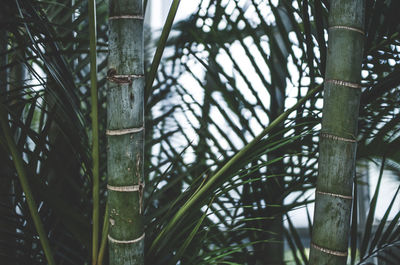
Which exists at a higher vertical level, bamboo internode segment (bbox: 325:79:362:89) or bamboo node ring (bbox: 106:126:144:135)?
bamboo internode segment (bbox: 325:79:362:89)

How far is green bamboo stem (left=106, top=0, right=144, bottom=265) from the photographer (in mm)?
521

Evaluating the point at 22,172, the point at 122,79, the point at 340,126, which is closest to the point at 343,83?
the point at 340,126

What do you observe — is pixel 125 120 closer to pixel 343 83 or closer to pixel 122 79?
pixel 122 79

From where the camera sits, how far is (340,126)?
56 cm

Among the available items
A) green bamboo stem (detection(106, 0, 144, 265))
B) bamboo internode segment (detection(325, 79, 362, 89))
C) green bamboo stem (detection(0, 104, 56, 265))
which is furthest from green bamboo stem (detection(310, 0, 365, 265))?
green bamboo stem (detection(0, 104, 56, 265))

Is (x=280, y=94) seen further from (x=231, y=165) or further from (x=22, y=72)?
(x=22, y=72)

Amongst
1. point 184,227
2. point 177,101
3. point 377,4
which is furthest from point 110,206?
point 177,101

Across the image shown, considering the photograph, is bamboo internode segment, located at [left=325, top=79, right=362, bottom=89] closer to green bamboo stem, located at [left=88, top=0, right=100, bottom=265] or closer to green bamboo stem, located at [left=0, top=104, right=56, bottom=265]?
green bamboo stem, located at [left=88, top=0, right=100, bottom=265]

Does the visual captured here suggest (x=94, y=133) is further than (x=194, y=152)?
No

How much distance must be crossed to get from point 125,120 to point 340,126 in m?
0.26

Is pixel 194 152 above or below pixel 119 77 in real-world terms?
below

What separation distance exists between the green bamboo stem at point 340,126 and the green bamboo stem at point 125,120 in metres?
0.23

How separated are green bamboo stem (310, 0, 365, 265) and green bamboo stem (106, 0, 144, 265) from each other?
23 centimetres

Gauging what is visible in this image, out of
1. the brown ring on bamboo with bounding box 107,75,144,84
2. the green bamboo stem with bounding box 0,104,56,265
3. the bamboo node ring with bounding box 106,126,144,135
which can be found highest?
Result: the brown ring on bamboo with bounding box 107,75,144,84
